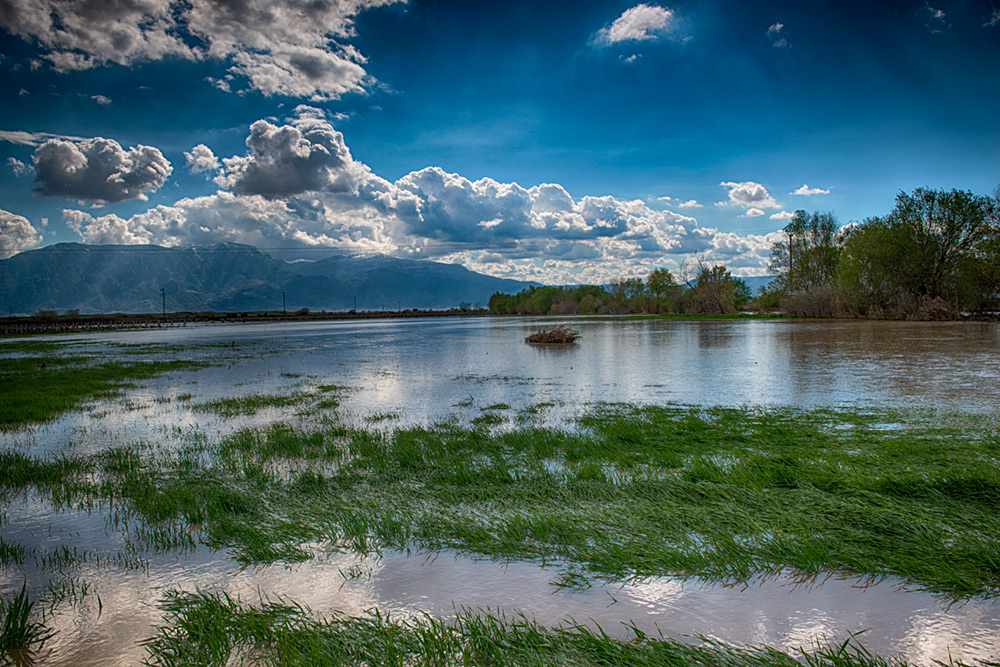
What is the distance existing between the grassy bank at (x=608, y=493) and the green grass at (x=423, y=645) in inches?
39.7

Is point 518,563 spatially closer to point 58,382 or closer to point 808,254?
point 58,382

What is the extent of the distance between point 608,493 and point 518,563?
1.89 metres

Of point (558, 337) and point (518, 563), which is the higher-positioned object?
point (558, 337)

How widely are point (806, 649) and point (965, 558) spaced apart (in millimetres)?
2052

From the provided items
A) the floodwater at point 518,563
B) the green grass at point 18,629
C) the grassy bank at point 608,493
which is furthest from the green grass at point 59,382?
the green grass at point 18,629

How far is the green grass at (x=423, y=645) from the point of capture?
130 inches

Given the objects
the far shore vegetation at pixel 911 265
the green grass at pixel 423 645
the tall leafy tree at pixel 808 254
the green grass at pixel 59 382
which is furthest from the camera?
the tall leafy tree at pixel 808 254

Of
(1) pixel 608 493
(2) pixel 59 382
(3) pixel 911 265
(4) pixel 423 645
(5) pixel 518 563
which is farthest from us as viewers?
(3) pixel 911 265

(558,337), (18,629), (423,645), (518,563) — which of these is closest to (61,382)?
(18,629)

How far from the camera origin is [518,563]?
4.84 metres

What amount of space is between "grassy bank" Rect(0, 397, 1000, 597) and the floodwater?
0.32 metres

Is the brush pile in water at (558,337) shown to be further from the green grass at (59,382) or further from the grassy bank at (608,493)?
the grassy bank at (608,493)

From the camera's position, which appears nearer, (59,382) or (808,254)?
(59,382)

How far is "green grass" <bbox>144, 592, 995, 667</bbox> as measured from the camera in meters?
3.31
